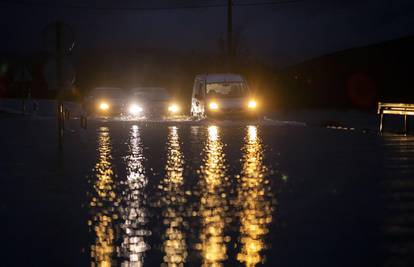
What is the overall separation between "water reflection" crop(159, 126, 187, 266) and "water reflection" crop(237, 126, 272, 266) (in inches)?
22.6

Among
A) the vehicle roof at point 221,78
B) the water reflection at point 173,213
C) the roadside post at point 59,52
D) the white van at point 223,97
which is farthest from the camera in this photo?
the vehicle roof at point 221,78

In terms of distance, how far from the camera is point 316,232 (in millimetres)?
7621

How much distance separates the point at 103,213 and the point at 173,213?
844 millimetres

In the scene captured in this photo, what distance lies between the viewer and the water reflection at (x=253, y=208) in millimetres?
6720

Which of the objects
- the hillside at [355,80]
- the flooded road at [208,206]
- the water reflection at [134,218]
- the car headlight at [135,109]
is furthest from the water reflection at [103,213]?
the hillside at [355,80]

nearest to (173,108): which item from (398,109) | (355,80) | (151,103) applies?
(151,103)

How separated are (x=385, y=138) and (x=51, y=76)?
1103cm

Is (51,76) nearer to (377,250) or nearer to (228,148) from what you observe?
(228,148)

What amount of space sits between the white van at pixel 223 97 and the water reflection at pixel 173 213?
46.5 feet

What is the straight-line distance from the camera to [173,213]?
8.88 meters

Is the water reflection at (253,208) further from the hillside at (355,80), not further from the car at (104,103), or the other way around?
the hillside at (355,80)

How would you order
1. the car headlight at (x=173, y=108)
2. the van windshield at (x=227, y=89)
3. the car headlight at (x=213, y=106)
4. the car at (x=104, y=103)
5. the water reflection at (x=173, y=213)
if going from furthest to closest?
the car headlight at (x=173, y=108) < the car at (x=104, y=103) < the van windshield at (x=227, y=89) < the car headlight at (x=213, y=106) < the water reflection at (x=173, y=213)

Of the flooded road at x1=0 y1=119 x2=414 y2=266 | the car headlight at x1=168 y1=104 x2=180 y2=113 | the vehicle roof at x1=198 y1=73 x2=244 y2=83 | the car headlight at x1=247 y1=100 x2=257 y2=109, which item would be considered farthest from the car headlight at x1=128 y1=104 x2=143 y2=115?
the flooded road at x1=0 y1=119 x2=414 y2=266

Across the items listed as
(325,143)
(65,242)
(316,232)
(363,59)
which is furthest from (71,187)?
(363,59)
